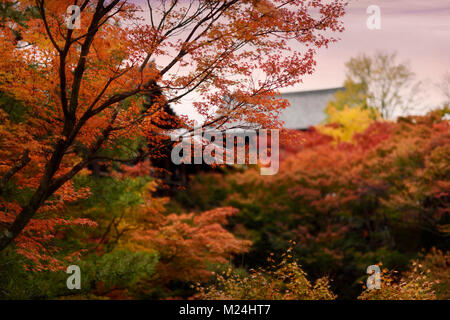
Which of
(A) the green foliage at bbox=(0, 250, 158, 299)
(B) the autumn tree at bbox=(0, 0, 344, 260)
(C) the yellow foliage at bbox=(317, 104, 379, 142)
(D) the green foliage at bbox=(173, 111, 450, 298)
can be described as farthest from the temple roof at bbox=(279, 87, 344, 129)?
(B) the autumn tree at bbox=(0, 0, 344, 260)

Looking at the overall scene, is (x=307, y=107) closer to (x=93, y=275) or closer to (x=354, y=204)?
(x=354, y=204)

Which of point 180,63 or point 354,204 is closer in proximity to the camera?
point 180,63

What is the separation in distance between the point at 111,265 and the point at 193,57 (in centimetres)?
416

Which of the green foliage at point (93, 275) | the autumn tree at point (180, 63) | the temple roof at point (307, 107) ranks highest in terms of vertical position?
the temple roof at point (307, 107)

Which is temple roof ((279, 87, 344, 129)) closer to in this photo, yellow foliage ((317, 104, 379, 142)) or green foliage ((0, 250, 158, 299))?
yellow foliage ((317, 104, 379, 142))

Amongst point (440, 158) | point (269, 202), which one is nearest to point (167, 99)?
point (440, 158)

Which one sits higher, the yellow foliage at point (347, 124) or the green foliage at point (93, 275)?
the yellow foliage at point (347, 124)

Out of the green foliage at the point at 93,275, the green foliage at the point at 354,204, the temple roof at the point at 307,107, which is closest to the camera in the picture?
the green foliage at the point at 93,275

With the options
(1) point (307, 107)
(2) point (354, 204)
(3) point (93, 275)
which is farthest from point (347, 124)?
(3) point (93, 275)

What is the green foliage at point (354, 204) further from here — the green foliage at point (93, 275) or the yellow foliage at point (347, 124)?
the green foliage at point (93, 275)

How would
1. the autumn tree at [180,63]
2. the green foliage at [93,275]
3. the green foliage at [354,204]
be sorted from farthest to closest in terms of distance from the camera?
the green foliage at [354,204], the green foliage at [93,275], the autumn tree at [180,63]

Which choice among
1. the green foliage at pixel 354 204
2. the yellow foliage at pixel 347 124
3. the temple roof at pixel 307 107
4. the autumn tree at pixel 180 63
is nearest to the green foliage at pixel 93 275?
the autumn tree at pixel 180 63
